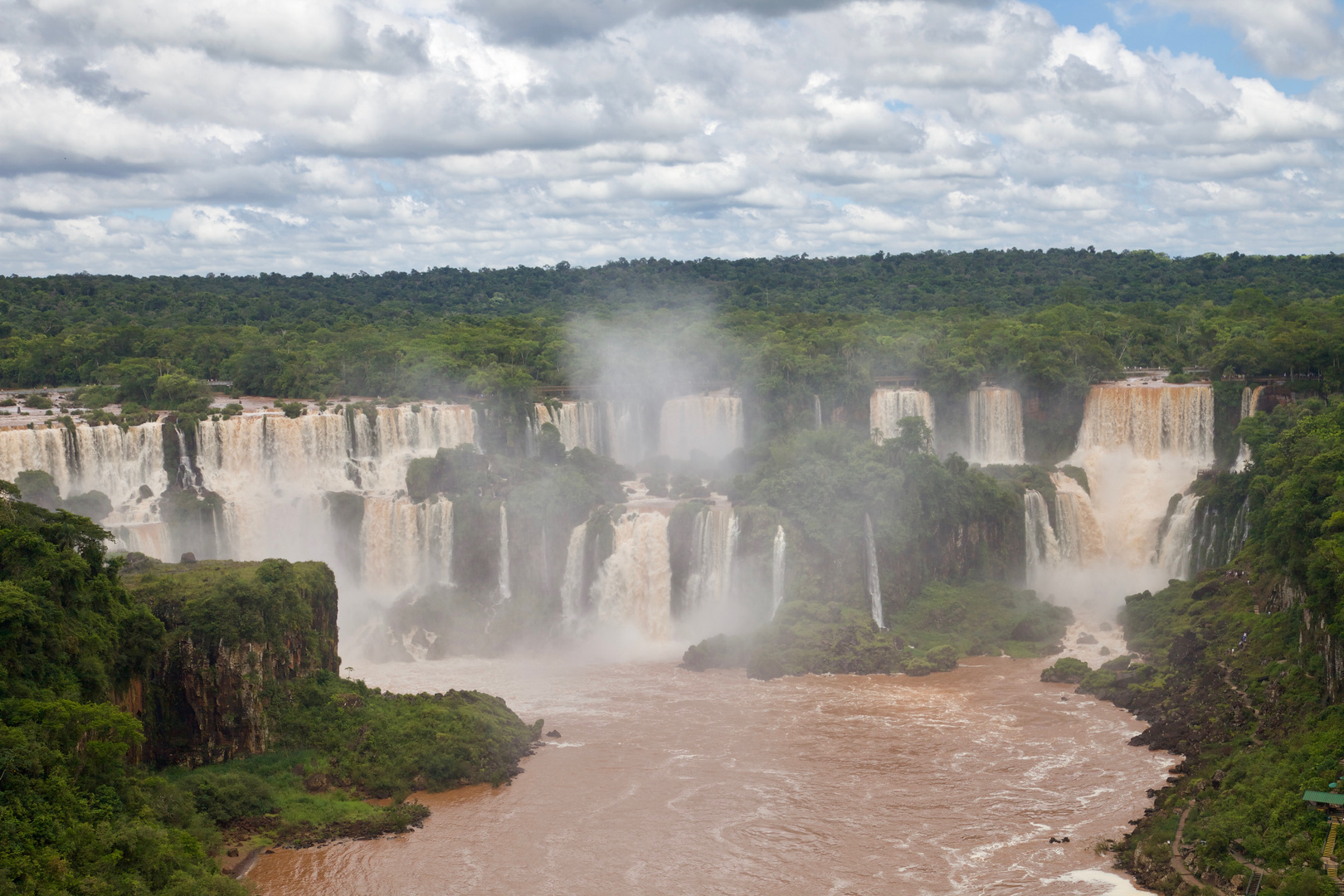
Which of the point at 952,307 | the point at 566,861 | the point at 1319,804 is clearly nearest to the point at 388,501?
the point at 566,861

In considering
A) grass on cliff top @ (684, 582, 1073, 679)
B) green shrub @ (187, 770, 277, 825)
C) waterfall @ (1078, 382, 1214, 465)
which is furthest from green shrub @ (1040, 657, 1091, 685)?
green shrub @ (187, 770, 277, 825)

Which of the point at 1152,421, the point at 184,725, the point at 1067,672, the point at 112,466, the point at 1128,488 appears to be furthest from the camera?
the point at 1152,421

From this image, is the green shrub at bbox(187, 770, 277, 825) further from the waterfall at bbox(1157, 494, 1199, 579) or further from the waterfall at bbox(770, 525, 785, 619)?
the waterfall at bbox(1157, 494, 1199, 579)

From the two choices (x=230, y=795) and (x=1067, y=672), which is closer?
(x=230, y=795)

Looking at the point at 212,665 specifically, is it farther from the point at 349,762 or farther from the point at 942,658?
the point at 942,658

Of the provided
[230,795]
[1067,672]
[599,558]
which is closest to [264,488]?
[599,558]
